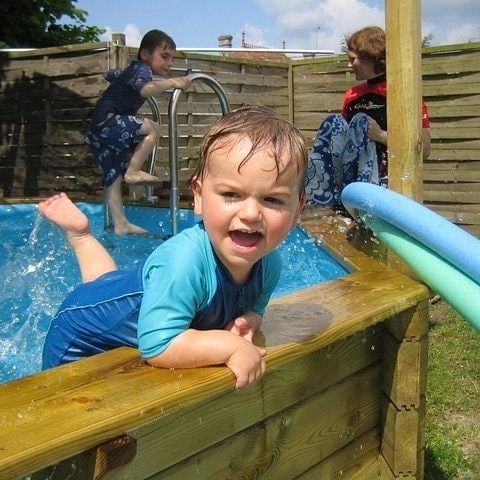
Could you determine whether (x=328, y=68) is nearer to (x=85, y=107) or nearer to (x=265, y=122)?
(x=85, y=107)

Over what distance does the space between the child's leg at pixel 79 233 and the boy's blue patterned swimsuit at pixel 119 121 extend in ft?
9.25

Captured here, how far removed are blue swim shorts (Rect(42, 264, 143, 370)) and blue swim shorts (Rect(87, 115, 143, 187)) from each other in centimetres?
310

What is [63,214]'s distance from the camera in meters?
2.37

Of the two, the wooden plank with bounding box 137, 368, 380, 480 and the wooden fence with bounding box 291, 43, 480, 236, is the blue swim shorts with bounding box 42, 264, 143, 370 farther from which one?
the wooden fence with bounding box 291, 43, 480, 236

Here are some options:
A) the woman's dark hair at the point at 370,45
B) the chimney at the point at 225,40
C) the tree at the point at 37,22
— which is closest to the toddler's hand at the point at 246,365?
the woman's dark hair at the point at 370,45

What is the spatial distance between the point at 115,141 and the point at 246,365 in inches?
153

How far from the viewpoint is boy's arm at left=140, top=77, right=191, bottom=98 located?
4570mm

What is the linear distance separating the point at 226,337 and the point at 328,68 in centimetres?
767

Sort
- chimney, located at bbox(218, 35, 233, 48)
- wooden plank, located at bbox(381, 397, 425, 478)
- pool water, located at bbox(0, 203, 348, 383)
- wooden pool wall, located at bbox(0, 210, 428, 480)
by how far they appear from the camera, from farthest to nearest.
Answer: chimney, located at bbox(218, 35, 233, 48)
pool water, located at bbox(0, 203, 348, 383)
wooden plank, located at bbox(381, 397, 425, 478)
wooden pool wall, located at bbox(0, 210, 428, 480)

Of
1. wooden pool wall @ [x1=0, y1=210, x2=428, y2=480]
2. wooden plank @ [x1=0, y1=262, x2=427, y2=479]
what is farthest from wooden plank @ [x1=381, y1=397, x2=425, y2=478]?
wooden plank @ [x1=0, y1=262, x2=427, y2=479]

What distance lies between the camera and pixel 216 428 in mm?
1735

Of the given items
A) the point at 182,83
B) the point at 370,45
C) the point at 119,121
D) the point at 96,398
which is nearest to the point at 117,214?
the point at 119,121

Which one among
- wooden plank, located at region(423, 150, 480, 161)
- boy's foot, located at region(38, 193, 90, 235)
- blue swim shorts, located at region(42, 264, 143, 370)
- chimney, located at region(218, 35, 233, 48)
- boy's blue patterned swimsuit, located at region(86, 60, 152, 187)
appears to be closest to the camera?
blue swim shorts, located at region(42, 264, 143, 370)

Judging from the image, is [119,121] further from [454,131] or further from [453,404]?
[454,131]
